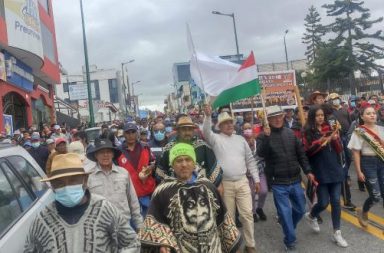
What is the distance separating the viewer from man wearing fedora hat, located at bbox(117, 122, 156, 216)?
5.71 m

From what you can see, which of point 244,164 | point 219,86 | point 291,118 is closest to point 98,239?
point 244,164

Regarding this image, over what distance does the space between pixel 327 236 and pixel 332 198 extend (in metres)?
0.53

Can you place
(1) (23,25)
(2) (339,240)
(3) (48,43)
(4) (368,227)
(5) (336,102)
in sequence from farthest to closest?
(3) (48,43) < (1) (23,25) < (5) (336,102) < (4) (368,227) < (2) (339,240)

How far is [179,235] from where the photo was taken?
3469mm

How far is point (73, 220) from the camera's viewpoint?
2.88 m

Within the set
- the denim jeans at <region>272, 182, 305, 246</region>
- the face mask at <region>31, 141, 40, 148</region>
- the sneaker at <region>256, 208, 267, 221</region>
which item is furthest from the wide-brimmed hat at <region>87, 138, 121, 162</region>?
the face mask at <region>31, 141, 40, 148</region>

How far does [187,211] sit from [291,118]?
750 cm

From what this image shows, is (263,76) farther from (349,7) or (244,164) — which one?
(349,7)

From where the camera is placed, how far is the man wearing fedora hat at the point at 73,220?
2.83 meters

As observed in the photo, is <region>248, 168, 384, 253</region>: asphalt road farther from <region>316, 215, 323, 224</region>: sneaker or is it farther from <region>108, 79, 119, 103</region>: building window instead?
<region>108, 79, 119, 103</region>: building window

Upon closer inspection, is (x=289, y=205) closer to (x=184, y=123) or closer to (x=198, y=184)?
(x=184, y=123)

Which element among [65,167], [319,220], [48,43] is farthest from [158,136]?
[48,43]

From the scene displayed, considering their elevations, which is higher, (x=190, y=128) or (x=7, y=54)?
(x=7, y=54)

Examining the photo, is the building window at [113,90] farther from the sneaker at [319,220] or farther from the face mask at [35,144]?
the sneaker at [319,220]
